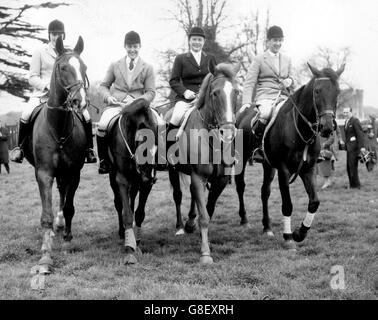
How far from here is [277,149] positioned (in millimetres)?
7594

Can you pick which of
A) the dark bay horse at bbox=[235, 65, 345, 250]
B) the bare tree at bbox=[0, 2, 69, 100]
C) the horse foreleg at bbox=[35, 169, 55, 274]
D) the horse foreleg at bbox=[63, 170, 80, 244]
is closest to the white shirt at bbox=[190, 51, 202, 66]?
the dark bay horse at bbox=[235, 65, 345, 250]

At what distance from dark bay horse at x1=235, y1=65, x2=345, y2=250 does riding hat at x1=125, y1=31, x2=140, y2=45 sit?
2.58 meters

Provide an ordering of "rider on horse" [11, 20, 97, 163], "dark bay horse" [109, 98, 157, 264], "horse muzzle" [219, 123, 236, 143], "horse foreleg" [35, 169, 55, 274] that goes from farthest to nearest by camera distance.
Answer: "rider on horse" [11, 20, 97, 163] → "dark bay horse" [109, 98, 157, 264] → "horse foreleg" [35, 169, 55, 274] → "horse muzzle" [219, 123, 236, 143]

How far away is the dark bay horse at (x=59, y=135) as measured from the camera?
20.3 ft

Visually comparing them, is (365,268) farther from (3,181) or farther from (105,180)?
(3,181)

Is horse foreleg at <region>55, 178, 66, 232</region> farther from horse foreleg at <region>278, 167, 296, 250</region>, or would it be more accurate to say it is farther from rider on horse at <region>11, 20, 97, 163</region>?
horse foreleg at <region>278, 167, 296, 250</region>

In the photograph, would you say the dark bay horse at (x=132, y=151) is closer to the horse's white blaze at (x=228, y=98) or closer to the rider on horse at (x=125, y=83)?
the rider on horse at (x=125, y=83)

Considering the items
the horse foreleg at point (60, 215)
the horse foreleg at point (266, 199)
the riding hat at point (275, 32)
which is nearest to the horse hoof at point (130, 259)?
the horse foreleg at point (60, 215)

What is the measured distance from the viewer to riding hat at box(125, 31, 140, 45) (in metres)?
7.54

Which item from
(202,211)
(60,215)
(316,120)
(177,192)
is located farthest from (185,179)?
(60,215)

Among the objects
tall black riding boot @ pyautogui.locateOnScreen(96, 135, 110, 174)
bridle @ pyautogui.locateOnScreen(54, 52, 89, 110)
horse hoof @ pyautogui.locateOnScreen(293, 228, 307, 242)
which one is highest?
bridle @ pyautogui.locateOnScreen(54, 52, 89, 110)

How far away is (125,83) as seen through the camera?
776 cm
